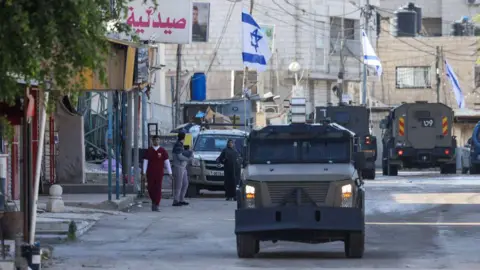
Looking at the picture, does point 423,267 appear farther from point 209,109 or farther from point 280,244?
point 209,109

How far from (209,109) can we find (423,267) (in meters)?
32.6

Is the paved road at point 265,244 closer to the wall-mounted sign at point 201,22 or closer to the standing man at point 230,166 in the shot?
the standing man at point 230,166

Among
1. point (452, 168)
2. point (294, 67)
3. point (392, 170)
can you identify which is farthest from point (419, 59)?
point (392, 170)

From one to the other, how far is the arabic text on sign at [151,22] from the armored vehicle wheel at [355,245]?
1112 centimetres

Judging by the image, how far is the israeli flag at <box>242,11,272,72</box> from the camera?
35.8 m

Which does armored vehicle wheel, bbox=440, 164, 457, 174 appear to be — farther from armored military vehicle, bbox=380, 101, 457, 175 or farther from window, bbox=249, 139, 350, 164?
window, bbox=249, 139, 350, 164

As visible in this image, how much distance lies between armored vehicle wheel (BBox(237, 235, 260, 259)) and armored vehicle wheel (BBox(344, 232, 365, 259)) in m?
1.33

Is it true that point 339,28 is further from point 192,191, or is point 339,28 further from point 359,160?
point 359,160

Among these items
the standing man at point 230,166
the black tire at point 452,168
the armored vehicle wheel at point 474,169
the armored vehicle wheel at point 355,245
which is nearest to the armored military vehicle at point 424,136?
the black tire at point 452,168

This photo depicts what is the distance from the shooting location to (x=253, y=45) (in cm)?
3622

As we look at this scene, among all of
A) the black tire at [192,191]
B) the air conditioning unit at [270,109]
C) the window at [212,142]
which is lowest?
the black tire at [192,191]

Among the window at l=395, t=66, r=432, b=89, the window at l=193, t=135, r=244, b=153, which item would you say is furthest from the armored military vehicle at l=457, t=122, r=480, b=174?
the window at l=395, t=66, r=432, b=89

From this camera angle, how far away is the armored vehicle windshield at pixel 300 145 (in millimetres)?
17984

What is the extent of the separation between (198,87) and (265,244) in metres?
31.8
